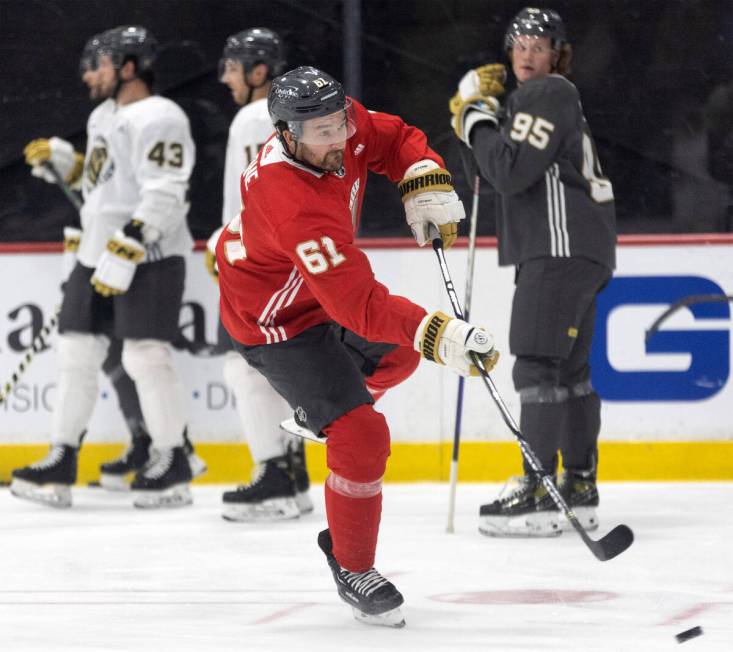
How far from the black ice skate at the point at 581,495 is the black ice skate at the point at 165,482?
1.23m

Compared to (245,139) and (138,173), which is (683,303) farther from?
(138,173)

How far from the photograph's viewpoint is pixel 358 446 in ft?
9.09

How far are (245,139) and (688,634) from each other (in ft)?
7.41

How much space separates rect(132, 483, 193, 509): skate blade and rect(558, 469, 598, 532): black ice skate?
4.04 ft

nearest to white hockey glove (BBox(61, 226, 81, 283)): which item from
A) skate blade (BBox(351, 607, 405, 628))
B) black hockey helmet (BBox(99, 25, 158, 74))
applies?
black hockey helmet (BBox(99, 25, 158, 74))

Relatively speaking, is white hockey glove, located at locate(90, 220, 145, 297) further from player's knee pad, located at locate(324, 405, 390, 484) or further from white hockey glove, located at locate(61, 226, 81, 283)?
player's knee pad, located at locate(324, 405, 390, 484)

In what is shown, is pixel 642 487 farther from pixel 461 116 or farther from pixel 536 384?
pixel 461 116

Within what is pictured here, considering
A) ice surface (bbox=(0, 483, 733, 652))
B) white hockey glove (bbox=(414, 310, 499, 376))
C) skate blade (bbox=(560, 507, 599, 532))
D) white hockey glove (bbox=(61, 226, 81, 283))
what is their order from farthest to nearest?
white hockey glove (bbox=(61, 226, 81, 283))
skate blade (bbox=(560, 507, 599, 532))
ice surface (bbox=(0, 483, 733, 652))
white hockey glove (bbox=(414, 310, 499, 376))

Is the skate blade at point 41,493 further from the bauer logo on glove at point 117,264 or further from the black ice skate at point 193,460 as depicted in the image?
the bauer logo on glove at point 117,264

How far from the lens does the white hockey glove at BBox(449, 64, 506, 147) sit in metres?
3.94

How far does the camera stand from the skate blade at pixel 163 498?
176 inches

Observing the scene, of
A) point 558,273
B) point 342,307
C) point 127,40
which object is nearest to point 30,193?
point 127,40

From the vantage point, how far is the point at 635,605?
291 cm

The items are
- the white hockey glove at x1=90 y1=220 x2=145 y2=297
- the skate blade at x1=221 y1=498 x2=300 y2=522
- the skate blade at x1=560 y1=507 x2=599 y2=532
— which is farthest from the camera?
the white hockey glove at x1=90 y1=220 x2=145 y2=297
